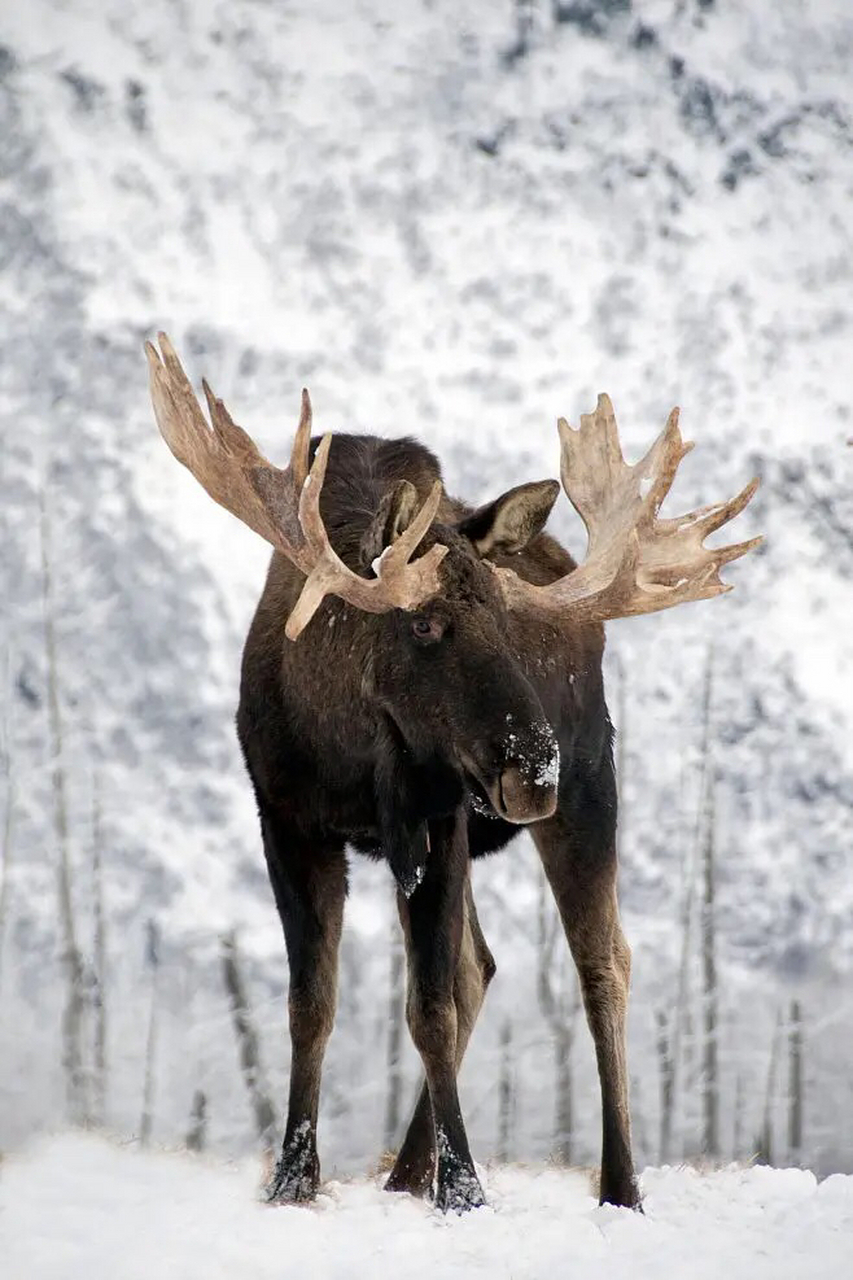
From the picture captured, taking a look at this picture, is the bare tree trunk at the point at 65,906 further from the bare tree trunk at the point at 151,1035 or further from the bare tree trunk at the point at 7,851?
the bare tree trunk at the point at 151,1035

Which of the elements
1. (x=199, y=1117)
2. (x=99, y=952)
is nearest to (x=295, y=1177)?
(x=199, y=1117)

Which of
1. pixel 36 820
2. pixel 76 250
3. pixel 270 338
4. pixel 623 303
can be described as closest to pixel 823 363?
pixel 623 303

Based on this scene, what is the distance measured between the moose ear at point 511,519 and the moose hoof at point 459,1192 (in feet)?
7.71

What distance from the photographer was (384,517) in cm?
580

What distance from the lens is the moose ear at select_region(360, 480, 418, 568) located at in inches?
226

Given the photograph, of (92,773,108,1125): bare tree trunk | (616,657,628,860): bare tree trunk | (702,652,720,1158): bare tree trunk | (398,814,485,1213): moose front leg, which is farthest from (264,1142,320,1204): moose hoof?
(702,652,720,1158): bare tree trunk

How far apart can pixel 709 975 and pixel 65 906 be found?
11.3 m

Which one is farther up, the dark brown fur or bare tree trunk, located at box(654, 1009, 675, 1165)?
the dark brown fur

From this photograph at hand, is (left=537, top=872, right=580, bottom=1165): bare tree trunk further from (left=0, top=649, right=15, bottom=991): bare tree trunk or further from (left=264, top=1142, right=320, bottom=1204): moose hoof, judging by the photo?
(left=264, top=1142, right=320, bottom=1204): moose hoof

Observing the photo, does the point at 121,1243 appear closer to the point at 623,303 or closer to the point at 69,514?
the point at 69,514

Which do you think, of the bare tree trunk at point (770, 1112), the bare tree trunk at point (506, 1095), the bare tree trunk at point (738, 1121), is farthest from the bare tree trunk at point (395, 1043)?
the bare tree trunk at point (738, 1121)

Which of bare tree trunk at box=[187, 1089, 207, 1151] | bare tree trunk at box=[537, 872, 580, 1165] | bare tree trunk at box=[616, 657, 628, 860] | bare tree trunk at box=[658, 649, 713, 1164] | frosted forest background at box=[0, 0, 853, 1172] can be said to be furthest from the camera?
bare tree trunk at box=[616, 657, 628, 860]

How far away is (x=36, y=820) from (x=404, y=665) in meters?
20.4

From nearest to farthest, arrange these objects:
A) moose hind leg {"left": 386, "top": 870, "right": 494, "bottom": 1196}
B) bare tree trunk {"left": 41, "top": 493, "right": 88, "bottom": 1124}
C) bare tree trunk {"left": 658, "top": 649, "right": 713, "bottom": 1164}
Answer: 1. moose hind leg {"left": 386, "top": 870, "right": 494, "bottom": 1196}
2. bare tree trunk {"left": 41, "top": 493, "right": 88, "bottom": 1124}
3. bare tree trunk {"left": 658, "top": 649, "right": 713, "bottom": 1164}
